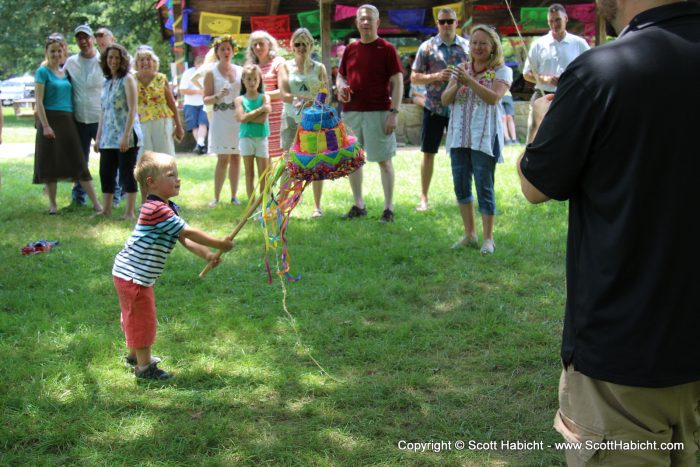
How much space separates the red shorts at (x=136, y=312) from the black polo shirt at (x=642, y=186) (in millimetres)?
2488

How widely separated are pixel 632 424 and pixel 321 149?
243 centimetres

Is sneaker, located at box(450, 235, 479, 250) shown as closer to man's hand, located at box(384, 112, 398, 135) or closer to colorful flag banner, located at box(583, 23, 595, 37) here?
man's hand, located at box(384, 112, 398, 135)

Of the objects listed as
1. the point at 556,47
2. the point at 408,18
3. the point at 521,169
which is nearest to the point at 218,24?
the point at 408,18

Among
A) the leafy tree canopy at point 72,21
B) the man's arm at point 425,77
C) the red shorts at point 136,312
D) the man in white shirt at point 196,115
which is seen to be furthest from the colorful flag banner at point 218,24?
the leafy tree canopy at point 72,21

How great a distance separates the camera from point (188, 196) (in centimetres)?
892

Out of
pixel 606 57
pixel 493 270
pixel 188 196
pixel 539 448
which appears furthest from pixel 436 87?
pixel 606 57

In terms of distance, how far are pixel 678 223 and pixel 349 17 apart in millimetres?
11955

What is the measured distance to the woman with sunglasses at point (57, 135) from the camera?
7881 mm

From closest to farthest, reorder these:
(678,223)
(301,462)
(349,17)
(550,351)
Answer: (678,223)
(301,462)
(550,351)
(349,17)

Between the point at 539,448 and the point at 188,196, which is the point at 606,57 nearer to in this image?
the point at 539,448

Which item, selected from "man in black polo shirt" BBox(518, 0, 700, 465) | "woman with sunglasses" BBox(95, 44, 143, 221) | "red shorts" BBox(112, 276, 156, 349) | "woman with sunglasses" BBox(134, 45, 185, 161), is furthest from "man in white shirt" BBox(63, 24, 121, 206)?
"man in black polo shirt" BBox(518, 0, 700, 465)

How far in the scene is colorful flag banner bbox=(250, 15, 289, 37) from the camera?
43.5 feet

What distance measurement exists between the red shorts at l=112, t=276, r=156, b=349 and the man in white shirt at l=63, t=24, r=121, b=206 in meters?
4.93

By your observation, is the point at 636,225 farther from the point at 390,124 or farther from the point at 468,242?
the point at 390,124
